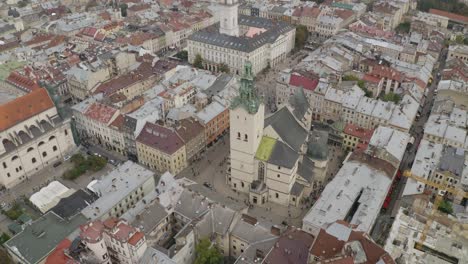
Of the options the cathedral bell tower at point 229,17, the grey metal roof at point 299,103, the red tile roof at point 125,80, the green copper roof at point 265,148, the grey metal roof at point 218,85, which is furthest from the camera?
the cathedral bell tower at point 229,17

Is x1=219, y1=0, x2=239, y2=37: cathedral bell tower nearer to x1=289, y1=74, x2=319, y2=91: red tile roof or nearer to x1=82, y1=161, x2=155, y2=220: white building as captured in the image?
x1=289, y1=74, x2=319, y2=91: red tile roof

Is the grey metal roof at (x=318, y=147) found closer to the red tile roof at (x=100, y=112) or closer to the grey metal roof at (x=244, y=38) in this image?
the red tile roof at (x=100, y=112)

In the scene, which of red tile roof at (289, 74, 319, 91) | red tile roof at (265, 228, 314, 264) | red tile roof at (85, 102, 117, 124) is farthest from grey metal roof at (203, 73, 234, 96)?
red tile roof at (265, 228, 314, 264)

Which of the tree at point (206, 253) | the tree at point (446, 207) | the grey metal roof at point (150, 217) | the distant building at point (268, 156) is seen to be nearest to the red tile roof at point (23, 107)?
the grey metal roof at point (150, 217)

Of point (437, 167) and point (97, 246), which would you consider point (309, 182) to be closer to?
point (437, 167)

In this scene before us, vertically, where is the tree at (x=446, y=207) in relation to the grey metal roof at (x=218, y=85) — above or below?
below

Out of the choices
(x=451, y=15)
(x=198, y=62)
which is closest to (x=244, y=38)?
(x=198, y=62)

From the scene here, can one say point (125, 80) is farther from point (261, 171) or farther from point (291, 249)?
point (291, 249)
